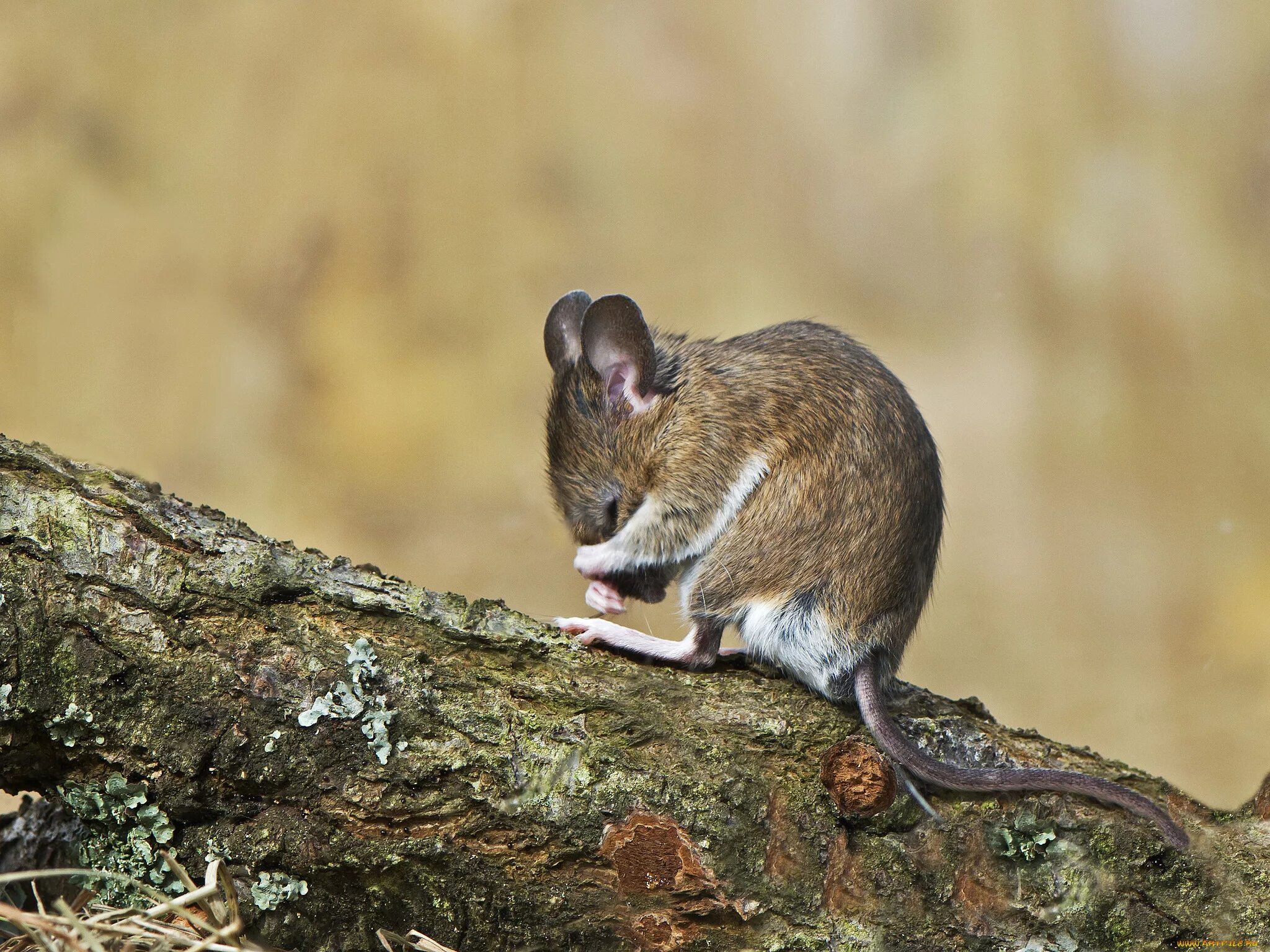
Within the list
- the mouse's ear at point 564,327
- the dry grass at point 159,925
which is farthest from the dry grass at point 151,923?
the mouse's ear at point 564,327

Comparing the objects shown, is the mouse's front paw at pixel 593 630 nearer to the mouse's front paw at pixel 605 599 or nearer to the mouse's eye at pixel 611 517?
the mouse's front paw at pixel 605 599

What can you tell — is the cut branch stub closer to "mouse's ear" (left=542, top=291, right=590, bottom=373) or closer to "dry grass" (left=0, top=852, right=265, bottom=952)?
"dry grass" (left=0, top=852, right=265, bottom=952)

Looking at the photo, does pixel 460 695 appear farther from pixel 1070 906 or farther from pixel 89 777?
pixel 1070 906

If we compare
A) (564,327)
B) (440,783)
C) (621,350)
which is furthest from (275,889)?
(564,327)

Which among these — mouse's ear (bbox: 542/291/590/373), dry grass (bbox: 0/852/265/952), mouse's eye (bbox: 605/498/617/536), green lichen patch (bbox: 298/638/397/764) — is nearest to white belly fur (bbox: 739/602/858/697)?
mouse's eye (bbox: 605/498/617/536)

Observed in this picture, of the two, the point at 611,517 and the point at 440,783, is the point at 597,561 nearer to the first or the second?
the point at 611,517

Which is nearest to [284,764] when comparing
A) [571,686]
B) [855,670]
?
[571,686]
